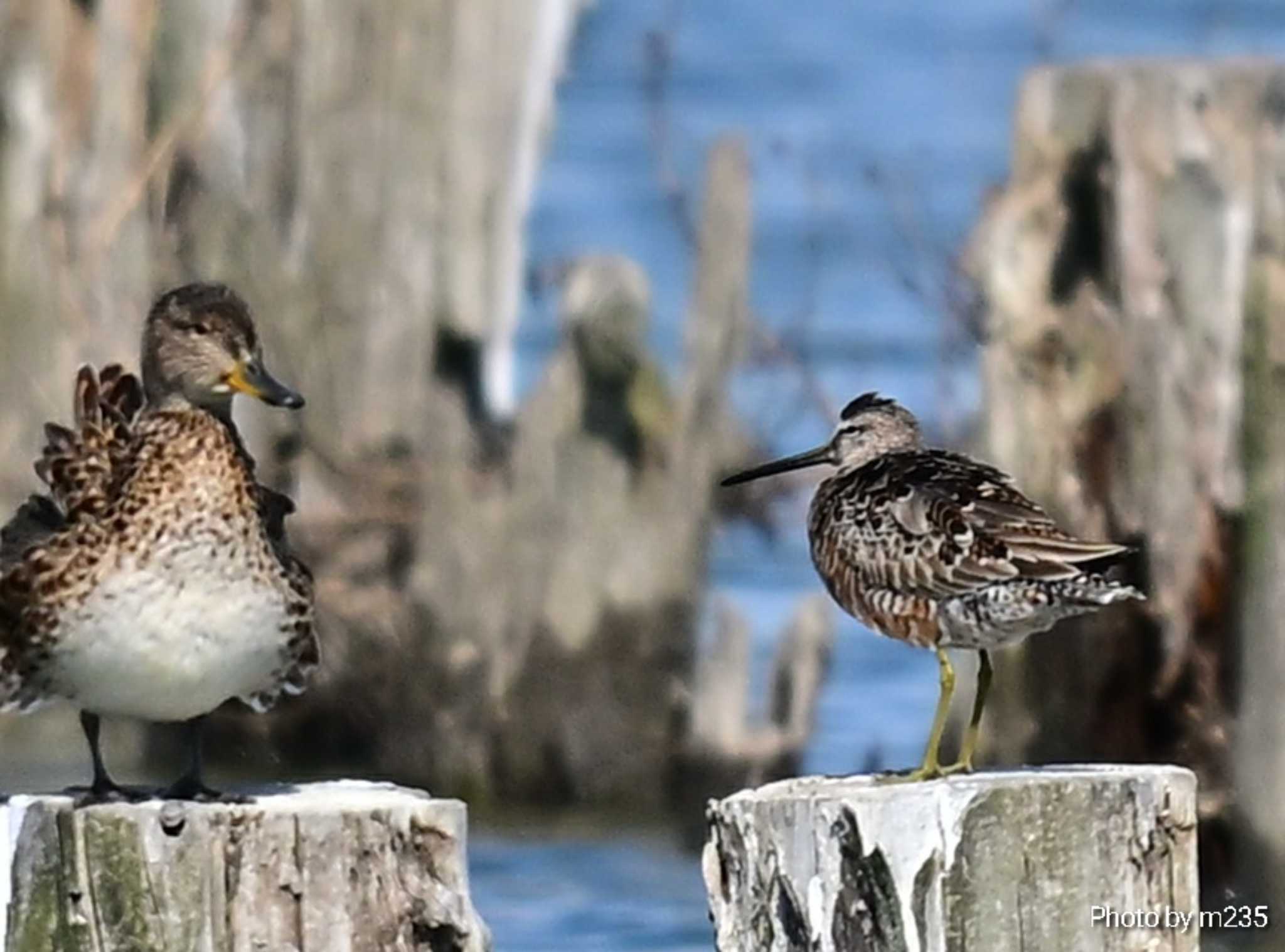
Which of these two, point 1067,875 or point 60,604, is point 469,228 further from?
point 1067,875

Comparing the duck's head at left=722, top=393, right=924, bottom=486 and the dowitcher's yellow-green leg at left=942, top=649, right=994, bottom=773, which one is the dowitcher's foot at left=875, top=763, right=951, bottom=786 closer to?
the dowitcher's yellow-green leg at left=942, top=649, right=994, bottom=773

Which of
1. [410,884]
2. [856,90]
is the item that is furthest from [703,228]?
[856,90]

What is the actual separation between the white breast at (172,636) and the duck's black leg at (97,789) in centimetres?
16

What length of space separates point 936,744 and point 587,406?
5.44m

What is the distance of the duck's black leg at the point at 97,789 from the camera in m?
6.12

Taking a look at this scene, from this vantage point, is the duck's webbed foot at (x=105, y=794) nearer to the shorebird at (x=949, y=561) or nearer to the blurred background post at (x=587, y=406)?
the shorebird at (x=949, y=561)

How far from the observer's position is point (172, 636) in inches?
252

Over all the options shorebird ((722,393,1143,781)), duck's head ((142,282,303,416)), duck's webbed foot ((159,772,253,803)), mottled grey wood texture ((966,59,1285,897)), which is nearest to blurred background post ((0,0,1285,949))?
mottled grey wood texture ((966,59,1285,897))

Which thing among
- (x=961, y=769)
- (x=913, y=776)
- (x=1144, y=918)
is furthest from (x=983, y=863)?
(x=961, y=769)

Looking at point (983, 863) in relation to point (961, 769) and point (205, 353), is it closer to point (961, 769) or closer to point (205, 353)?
point (961, 769)

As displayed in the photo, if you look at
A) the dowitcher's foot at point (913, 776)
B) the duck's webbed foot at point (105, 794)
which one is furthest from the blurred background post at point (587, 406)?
the duck's webbed foot at point (105, 794)

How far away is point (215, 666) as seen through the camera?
6.43 meters

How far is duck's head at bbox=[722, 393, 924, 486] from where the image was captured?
776cm

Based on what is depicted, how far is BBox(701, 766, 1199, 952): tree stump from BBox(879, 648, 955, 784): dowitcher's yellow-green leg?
0.75 feet
